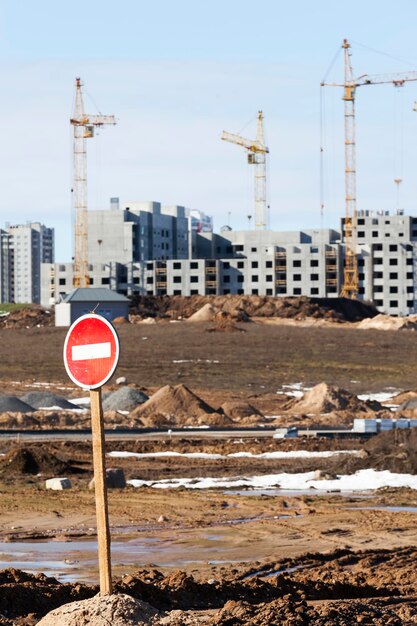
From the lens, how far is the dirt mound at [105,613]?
909 centimetres

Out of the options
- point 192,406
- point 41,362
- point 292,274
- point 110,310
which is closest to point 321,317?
point 110,310

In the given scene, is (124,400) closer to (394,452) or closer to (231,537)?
(394,452)

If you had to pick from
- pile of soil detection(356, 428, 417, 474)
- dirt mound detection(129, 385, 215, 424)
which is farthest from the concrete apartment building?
pile of soil detection(356, 428, 417, 474)

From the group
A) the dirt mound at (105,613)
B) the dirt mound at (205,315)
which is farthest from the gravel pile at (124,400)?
the dirt mound at (205,315)

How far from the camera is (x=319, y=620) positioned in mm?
9648

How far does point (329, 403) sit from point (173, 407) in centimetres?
718

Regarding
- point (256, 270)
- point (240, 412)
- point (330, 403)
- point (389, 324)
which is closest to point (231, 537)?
point (240, 412)

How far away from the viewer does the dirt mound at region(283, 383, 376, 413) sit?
192 ft

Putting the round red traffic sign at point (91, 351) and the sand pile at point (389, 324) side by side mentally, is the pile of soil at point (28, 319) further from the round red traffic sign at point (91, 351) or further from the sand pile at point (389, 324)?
the round red traffic sign at point (91, 351)

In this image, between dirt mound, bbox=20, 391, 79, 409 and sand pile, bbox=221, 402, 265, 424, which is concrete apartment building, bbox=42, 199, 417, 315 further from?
sand pile, bbox=221, 402, 265, 424

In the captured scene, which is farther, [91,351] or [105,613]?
[91,351]

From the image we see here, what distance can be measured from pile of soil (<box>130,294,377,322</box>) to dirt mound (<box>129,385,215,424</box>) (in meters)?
84.2

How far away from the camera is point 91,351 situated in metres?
10.1

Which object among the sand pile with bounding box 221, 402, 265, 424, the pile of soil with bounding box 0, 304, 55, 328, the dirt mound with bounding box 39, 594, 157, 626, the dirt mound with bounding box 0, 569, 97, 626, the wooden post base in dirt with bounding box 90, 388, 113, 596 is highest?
the wooden post base in dirt with bounding box 90, 388, 113, 596
